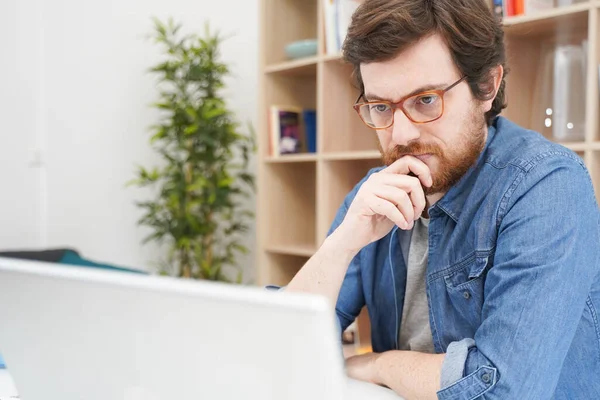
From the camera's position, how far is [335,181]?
111 inches

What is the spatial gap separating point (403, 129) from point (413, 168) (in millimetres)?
74

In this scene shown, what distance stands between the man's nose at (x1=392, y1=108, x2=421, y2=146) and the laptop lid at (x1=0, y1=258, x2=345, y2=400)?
688mm

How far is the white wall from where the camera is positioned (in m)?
3.37

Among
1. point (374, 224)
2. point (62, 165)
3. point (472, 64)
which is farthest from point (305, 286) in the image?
point (62, 165)

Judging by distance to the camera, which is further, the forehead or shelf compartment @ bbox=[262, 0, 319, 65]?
shelf compartment @ bbox=[262, 0, 319, 65]

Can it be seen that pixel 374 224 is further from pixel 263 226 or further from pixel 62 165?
pixel 62 165

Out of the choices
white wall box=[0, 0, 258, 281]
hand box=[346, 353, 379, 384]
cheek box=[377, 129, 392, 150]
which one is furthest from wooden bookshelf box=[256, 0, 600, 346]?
hand box=[346, 353, 379, 384]

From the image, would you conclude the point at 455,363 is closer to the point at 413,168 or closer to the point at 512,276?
the point at 512,276

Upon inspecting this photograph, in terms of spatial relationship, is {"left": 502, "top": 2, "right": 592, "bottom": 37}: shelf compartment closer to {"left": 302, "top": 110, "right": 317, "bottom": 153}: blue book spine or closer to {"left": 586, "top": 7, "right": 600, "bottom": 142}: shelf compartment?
{"left": 586, "top": 7, "right": 600, "bottom": 142}: shelf compartment

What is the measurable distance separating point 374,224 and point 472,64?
34 centimetres

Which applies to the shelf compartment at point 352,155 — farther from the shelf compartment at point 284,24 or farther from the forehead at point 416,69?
the forehead at point 416,69

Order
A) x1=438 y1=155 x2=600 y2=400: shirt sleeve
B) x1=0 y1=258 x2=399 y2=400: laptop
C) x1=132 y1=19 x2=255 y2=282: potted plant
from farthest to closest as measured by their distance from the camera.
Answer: x1=132 y1=19 x2=255 y2=282: potted plant, x1=438 y1=155 x2=600 y2=400: shirt sleeve, x1=0 y1=258 x2=399 y2=400: laptop

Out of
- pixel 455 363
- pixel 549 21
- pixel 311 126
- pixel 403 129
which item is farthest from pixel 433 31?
pixel 311 126

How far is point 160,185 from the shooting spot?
3.72 m
